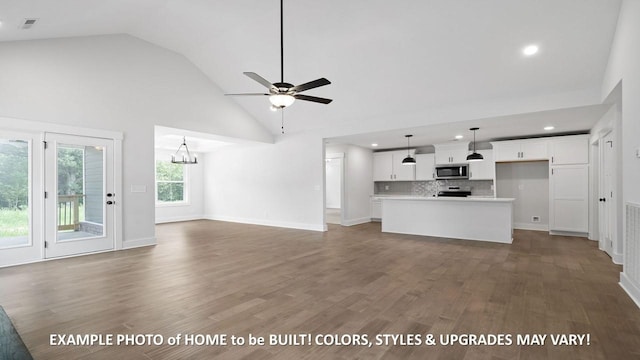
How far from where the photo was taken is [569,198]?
690 cm

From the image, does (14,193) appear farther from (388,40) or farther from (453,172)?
(453,172)

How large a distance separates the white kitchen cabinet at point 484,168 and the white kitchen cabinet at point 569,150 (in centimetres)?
129

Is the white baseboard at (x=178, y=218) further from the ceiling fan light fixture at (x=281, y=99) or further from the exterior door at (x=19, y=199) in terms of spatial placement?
the ceiling fan light fixture at (x=281, y=99)

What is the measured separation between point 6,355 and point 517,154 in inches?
363

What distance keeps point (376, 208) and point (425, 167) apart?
6.69ft

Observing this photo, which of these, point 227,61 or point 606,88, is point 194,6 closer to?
point 227,61

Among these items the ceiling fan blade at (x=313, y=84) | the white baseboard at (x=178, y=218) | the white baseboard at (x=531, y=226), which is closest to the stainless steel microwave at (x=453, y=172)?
the white baseboard at (x=531, y=226)

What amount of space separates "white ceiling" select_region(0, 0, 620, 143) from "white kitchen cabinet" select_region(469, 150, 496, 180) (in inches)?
57.9

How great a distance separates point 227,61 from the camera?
636 cm

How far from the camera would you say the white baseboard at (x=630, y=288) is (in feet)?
9.72

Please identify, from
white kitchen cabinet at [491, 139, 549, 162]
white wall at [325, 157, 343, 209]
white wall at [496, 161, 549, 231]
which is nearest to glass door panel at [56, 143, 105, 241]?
white kitchen cabinet at [491, 139, 549, 162]

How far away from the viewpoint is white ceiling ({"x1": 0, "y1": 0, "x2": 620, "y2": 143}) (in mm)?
3826

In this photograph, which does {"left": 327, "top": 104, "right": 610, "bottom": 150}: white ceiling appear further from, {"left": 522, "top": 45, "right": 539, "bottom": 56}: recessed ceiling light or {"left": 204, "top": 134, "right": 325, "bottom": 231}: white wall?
{"left": 522, "top": 45, "right": 539, "bottom": 56}: recessed ceiling light

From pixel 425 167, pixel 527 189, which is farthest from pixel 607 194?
pixel 425 167
